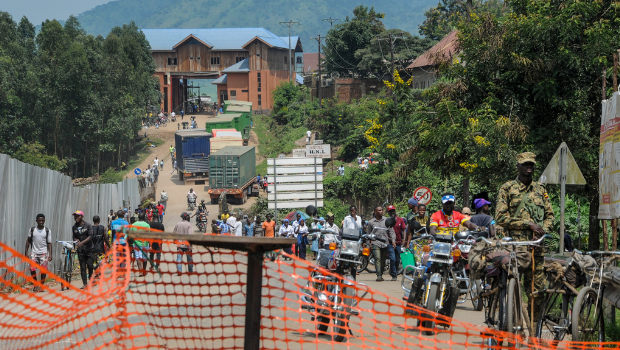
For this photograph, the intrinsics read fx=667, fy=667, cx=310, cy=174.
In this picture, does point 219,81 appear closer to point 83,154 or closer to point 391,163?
point 83,154

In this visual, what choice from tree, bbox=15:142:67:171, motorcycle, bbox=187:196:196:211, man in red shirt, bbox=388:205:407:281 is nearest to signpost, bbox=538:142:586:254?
man in red shirt, bbox=388:205:407:281

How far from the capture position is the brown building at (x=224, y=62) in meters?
78.0

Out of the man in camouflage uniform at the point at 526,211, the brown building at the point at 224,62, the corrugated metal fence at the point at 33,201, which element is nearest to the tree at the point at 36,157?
the corrugated metal fence at the point at 33,201

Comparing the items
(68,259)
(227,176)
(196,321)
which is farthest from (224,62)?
(196,321)

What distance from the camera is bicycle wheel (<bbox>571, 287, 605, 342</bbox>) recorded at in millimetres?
5969

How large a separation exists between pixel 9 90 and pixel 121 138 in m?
10.4

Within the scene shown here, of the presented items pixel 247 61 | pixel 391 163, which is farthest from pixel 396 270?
pixel 247 61

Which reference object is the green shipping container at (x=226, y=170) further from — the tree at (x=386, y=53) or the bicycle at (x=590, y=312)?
the bicycle at (x=590, y=312)

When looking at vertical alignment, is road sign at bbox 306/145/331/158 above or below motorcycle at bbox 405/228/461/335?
above

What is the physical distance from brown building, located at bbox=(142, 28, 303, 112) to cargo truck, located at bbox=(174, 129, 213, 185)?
102 feet

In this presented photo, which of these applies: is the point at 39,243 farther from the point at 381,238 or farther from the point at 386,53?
the point at 386,53

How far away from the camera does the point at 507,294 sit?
5.91m

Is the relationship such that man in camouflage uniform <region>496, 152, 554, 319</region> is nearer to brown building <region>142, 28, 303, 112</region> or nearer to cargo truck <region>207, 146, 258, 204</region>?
cargo truck <region>207, 146, 258, 204</region>

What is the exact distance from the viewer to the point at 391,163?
38.0 meters
